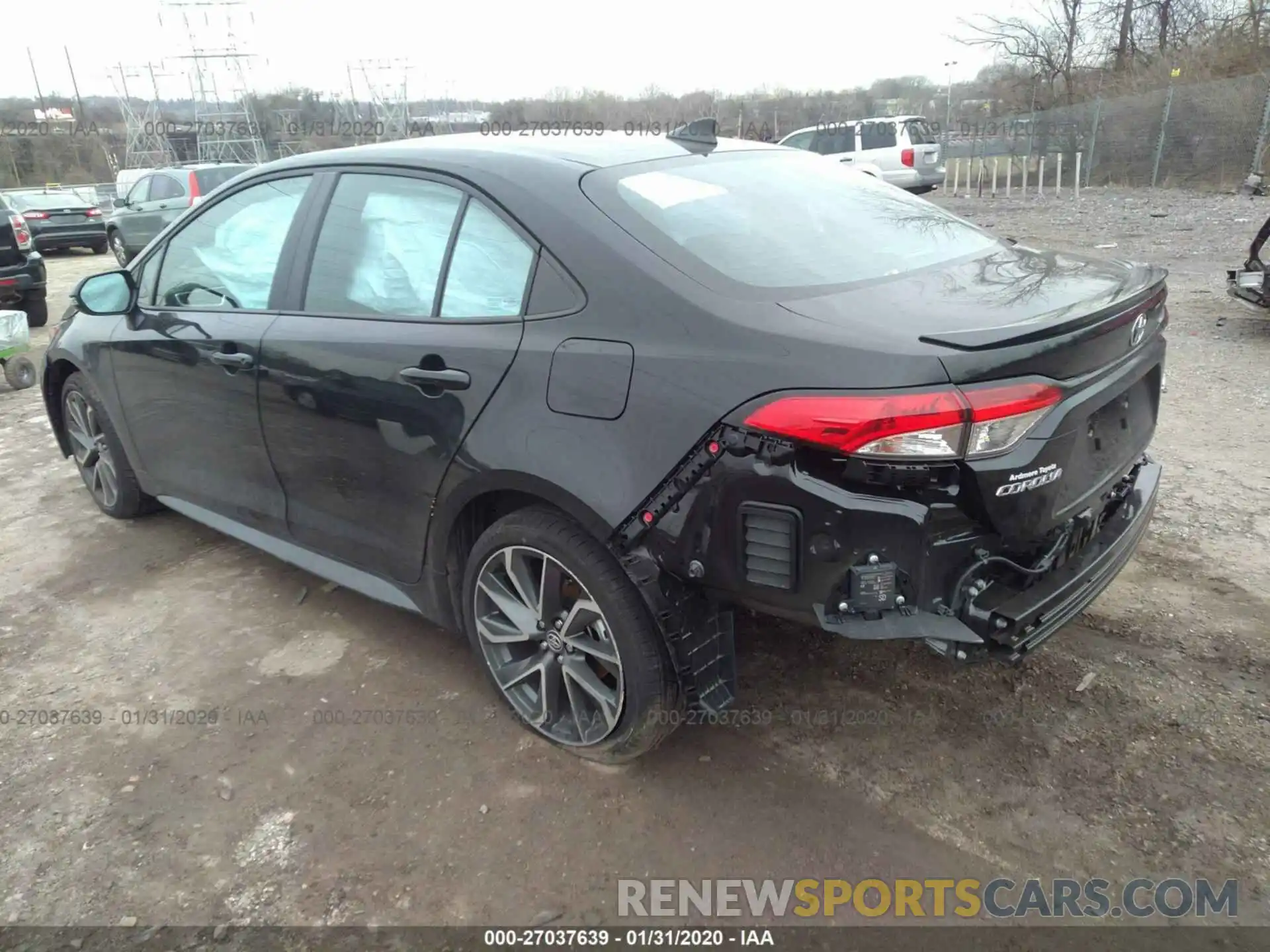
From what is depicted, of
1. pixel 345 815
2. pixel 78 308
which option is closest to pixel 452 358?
pixel 345 815

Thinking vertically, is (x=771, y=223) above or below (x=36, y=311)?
above

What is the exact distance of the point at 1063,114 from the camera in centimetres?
2166

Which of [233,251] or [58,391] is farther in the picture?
[58,391]

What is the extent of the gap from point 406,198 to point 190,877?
80.3 inches

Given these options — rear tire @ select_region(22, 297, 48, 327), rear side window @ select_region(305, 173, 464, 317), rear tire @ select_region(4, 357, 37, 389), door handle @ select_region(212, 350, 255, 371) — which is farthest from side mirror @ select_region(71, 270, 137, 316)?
rear tire @ select_region(22, 297, 48, 327)

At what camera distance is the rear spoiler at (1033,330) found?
1.93 m

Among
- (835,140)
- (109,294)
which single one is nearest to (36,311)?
(109,294)

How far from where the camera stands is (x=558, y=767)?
267 centimetres

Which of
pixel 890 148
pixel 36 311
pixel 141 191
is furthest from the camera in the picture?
pixel 890 148

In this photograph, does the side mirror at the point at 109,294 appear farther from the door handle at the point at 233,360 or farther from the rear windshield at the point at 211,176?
the rear windshield at the point at 211,176

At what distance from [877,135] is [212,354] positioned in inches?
711

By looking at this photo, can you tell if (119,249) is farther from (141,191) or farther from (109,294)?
(109,294)

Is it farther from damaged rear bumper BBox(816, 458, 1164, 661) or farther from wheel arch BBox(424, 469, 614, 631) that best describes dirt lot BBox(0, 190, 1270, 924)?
damaged rear bumper BBox(816, 458, 1164, 661)

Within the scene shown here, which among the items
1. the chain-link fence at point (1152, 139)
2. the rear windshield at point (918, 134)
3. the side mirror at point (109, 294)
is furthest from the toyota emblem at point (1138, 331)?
the chain-link fence at point (1152, 139)
